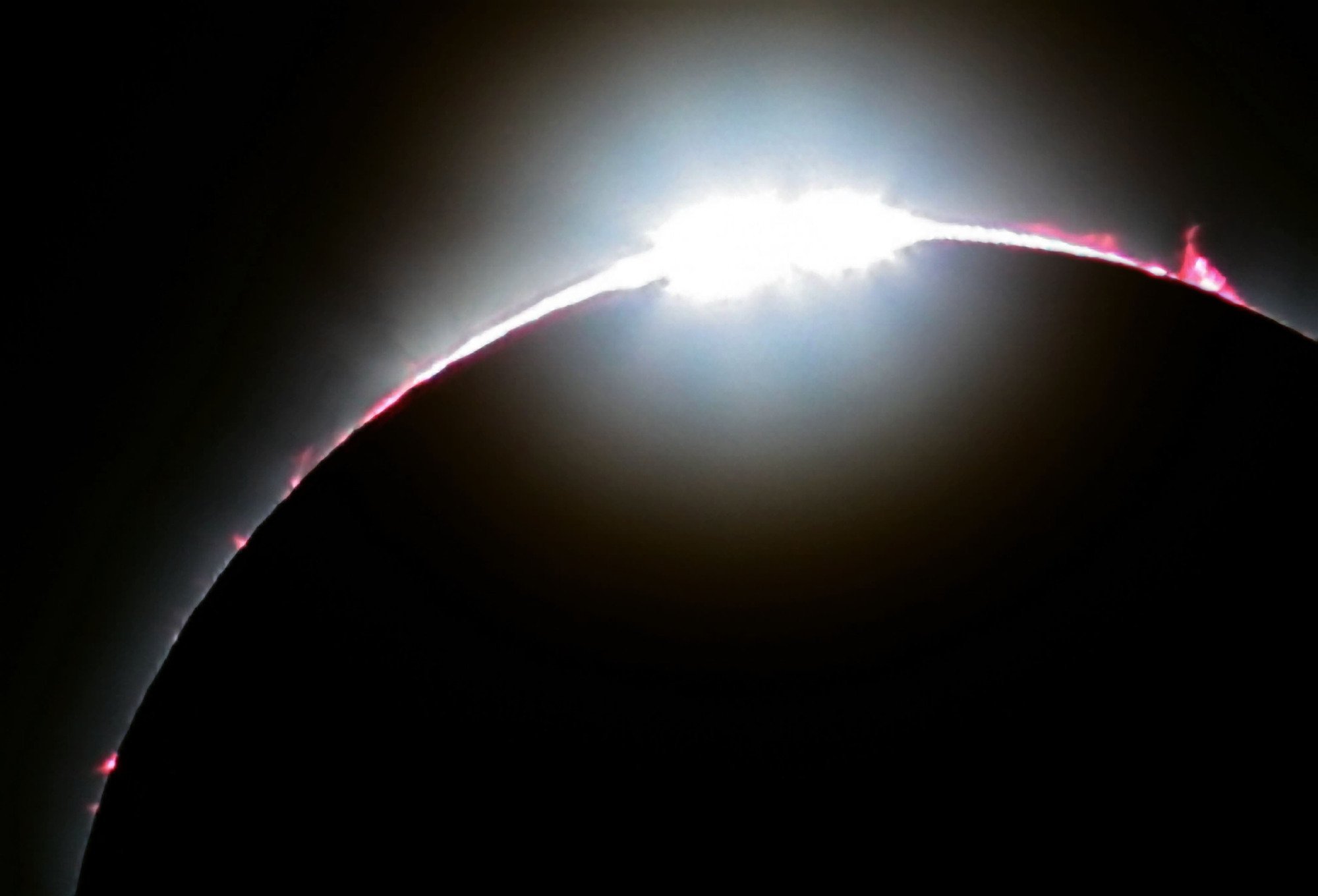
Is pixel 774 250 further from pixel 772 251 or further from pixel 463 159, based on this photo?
pixel 463 159

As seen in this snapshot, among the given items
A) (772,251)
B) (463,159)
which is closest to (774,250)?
(772,251)

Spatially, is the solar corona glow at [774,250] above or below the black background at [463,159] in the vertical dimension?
below

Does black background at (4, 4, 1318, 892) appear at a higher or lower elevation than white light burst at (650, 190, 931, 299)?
higher

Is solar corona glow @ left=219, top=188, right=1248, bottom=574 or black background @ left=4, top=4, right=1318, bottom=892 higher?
black background @ left=4, top=4, right=1318, bottom=892

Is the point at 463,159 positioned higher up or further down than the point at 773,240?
higher up
